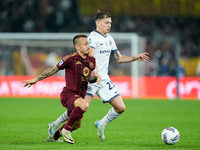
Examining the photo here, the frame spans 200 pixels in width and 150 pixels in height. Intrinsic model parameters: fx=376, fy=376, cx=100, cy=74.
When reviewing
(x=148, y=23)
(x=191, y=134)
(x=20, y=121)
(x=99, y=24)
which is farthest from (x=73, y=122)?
(x=148, y=23)

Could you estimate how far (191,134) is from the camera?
7.36 m

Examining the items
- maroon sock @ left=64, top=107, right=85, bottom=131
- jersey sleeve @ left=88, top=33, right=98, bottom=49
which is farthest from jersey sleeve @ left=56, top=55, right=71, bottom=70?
jersey sleeve @ left=88, top=33, right=98, bottom=49

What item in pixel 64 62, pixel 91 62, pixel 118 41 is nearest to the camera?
pixel 64 62

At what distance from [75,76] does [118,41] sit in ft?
46.3

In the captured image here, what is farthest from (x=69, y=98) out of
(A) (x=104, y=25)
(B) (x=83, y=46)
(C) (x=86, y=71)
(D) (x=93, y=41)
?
(A) (x=104, y=25)

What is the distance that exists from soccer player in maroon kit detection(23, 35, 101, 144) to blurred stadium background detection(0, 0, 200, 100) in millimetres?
11964

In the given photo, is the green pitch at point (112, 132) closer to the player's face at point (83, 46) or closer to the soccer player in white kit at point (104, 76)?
the soccer player in white kit at point (104, 76)

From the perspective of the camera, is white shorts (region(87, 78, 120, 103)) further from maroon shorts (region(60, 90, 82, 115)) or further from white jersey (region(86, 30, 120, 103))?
maroon shorts (region(60, 90, 82, 115))

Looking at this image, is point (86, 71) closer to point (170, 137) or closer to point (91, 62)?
point (91, 62)

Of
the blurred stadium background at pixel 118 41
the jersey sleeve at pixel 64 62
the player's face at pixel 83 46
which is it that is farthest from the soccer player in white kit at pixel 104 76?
the blurred stadium background at pixel 118 41

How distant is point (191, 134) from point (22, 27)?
1884 cm

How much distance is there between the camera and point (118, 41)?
784 inches

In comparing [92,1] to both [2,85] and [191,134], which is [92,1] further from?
[191,134]

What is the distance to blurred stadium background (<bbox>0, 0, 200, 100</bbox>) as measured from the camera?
18.1m
